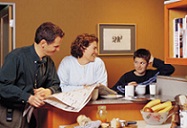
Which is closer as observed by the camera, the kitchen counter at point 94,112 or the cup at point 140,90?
the kitchen counter at point 94,112

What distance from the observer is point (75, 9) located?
459 centimetres

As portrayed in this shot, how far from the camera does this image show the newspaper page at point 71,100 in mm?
2314

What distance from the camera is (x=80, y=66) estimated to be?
3.64 meters

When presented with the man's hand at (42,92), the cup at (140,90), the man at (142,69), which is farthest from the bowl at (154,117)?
the man at (142,69)

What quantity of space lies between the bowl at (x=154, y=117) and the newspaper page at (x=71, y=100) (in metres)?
0.39

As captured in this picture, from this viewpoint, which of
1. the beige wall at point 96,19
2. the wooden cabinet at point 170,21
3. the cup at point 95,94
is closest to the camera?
the wooden cabinet at point 170,21

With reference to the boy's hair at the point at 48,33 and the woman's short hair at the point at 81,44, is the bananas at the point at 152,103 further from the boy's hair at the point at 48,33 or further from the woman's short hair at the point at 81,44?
the woman's short hair at the point at 81,44

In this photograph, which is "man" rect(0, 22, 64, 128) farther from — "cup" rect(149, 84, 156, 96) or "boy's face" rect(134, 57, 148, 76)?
"boy's face" rect(134, 57, 148, 76)

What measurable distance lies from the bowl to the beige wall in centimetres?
234

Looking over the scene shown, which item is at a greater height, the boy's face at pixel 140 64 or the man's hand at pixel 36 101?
the boy's face at pixel 140 64

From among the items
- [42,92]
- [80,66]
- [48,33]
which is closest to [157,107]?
[42,92]

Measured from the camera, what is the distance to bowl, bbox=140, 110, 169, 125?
231cm

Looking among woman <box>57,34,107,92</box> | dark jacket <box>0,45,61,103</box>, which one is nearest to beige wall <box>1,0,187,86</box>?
woman <box>57,34,107,92</box>

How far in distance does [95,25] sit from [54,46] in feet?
7.05
